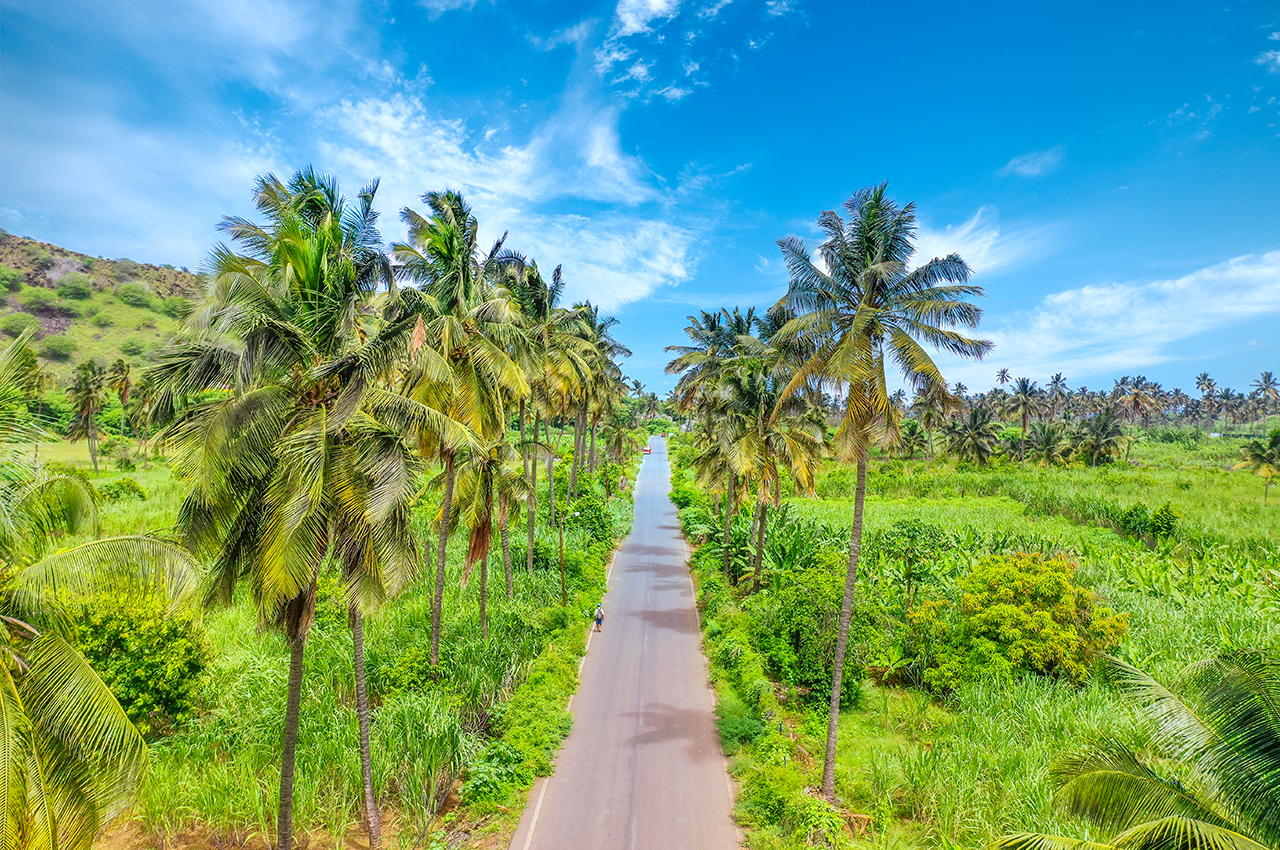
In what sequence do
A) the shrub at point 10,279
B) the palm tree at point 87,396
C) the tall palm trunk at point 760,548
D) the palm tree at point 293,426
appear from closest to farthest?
the palm tree at point 293,426, the tall palm trunk at point 760,548, the palm tree at point 87,396, the shrub at point 10,279

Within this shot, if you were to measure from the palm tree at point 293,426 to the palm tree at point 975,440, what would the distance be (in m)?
76.0

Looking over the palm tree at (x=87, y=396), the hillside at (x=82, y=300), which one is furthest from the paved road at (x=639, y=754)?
the hillside at (x=82, y=300)

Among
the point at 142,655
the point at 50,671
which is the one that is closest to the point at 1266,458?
the point at 50,671

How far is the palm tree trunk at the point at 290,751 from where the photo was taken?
9586 mm

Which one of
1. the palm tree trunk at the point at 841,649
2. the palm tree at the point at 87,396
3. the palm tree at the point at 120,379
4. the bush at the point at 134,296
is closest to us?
the palm tree trunk at the point at 841,649

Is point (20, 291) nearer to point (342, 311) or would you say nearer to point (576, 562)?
point (576, 562)

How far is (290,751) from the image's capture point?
32.7ft

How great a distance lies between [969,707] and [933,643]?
10.5 feet

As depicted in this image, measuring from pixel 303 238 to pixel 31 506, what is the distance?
17.4 feet

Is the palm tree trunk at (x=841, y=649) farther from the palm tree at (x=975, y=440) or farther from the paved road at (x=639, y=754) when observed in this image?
the palm tree at (x=975, y=440)

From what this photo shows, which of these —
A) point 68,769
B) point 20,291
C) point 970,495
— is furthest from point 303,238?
point 20,291

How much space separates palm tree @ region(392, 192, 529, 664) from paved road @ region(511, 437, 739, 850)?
5.54 m

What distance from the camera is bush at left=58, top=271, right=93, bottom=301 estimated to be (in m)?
98.1

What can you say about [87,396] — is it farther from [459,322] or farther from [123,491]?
[459,322]
